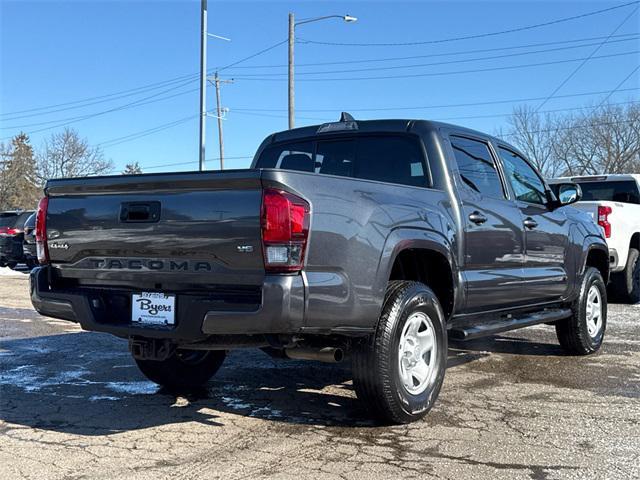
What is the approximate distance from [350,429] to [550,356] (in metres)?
3.34

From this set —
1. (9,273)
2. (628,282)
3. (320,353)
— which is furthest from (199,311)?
(9,273)

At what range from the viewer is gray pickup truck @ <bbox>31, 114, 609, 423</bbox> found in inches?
143

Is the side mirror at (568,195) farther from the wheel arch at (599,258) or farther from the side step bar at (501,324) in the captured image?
the side step bar at (501,324)

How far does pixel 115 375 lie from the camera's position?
584cm

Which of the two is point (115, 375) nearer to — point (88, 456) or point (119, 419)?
point (119, 419)

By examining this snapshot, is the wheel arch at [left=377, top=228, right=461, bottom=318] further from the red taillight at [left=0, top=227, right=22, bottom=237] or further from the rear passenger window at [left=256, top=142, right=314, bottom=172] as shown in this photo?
the red taillight at [left=0, top=227, right=22, bottom=237]

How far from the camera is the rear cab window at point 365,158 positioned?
5.06 meters

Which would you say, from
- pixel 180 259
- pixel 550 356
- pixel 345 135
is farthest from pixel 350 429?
pixel 550 356

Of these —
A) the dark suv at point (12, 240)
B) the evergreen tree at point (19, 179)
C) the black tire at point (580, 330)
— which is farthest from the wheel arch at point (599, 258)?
the evergreen tree at point (19, 179)

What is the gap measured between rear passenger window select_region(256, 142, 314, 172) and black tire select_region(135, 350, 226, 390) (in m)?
1.65

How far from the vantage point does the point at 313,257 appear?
143 inches

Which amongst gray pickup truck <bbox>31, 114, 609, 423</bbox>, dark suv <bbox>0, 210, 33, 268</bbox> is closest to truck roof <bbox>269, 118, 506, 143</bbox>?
gray pickup truck <bbox>31, 114, 609, 423</bbox>

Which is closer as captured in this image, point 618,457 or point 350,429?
point 618,457

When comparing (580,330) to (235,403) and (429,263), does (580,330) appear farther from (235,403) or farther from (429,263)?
(235,403)
